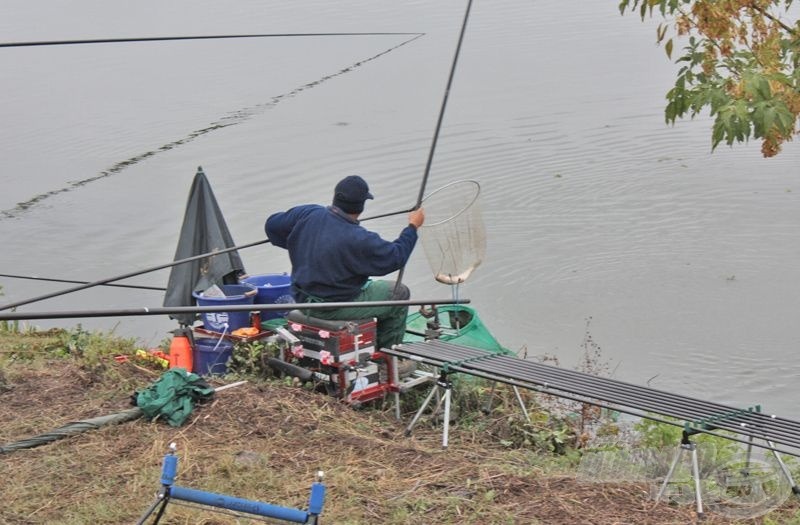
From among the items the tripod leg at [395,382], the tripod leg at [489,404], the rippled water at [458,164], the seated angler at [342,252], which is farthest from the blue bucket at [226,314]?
the rippled water at [458,164]

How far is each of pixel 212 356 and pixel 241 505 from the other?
350 cm

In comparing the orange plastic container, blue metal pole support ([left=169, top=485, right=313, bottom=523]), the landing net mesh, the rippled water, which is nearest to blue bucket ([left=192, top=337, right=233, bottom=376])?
the orange plastic container

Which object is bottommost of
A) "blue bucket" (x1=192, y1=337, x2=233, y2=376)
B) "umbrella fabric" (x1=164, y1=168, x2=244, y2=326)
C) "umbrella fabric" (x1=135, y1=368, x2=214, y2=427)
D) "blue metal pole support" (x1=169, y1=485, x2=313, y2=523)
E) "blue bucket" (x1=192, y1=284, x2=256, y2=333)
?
"blue bucket" (x1=192, y1=337, x2=233, y2=376)

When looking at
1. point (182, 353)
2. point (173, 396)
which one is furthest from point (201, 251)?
point (173, 396)

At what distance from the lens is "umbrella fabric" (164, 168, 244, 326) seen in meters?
6.85

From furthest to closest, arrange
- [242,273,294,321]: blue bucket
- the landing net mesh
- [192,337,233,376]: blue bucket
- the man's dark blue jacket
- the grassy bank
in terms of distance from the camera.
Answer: [242,273,294,321]: blue bucket
the landing net mesh
[192,337,233,376]: blue bucket
the man's dark blue jacket
the grassy bank

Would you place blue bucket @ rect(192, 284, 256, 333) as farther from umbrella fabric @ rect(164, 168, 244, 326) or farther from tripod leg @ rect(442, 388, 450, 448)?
tripod leg @ rect(442, 388, 450, 448)

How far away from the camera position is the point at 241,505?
9.60 feet

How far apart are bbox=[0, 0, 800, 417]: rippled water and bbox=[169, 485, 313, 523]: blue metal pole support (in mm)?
4726

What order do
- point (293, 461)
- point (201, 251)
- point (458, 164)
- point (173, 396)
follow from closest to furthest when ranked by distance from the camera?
point (293, 461), point (173, 396), point (201, 251), point (458, 164)

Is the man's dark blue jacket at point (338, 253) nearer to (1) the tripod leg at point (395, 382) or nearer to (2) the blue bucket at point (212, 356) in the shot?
(1) the tripod leg at point (395, 382)

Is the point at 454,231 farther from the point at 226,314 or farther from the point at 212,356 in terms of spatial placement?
the point at 212,356

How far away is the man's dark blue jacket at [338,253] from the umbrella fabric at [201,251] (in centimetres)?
119

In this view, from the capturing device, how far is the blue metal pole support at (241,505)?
2.92 meters
